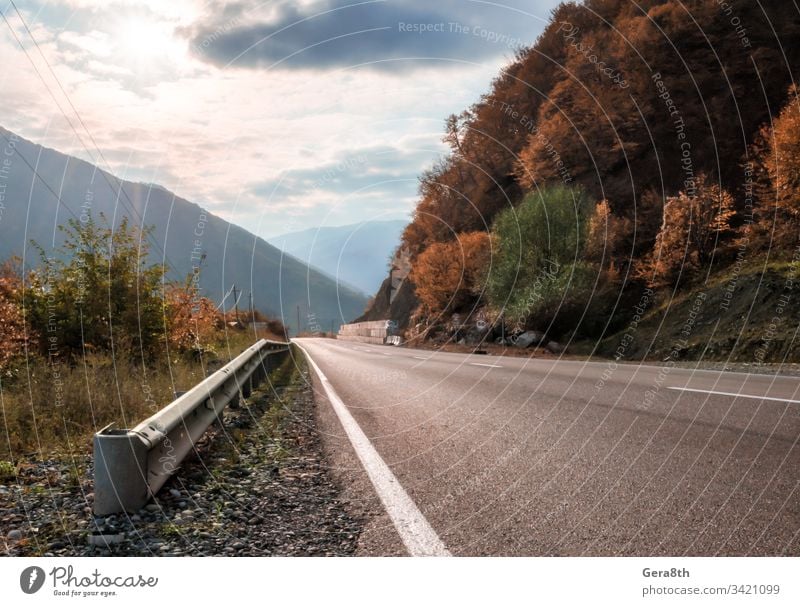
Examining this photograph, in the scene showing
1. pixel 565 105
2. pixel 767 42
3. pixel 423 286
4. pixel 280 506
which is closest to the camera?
pixel 280 506

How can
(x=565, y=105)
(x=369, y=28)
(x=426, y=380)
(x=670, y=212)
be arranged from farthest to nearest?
(x=565, y=105)
(x=670, y=212)
(x=426, y=380)
(x=369, y=28)

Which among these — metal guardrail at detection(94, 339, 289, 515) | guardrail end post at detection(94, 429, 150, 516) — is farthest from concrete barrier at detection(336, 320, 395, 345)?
guardrail end post at detection(94, 429, 150, 516)

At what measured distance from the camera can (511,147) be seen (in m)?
58.5

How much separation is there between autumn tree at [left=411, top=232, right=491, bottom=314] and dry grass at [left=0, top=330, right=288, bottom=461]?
4307cm

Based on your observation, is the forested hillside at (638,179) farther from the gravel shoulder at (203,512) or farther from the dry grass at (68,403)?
the gravel shoulder at (203,512)

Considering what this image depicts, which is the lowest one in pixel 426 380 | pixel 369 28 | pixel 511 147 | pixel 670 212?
pixel 426 380

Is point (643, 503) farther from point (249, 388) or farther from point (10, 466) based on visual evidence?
point (249, 388)

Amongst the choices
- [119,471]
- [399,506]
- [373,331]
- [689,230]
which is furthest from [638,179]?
[119,471]

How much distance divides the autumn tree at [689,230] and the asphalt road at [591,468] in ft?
73.5

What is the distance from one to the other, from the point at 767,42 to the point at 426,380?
41226mm

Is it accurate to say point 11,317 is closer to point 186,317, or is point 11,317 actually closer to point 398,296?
point 186,317

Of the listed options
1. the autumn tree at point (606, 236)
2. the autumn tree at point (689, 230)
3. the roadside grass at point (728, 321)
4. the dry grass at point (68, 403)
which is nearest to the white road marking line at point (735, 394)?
the dry grass at point (68, 403)

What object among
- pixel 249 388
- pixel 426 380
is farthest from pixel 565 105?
pixel 249 388

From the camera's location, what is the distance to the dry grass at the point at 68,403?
5.78m
